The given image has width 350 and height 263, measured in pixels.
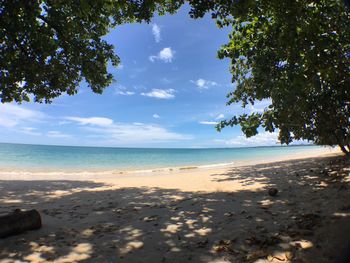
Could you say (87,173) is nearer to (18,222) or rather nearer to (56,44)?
(56,44)

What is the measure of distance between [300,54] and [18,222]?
8129 millimetres

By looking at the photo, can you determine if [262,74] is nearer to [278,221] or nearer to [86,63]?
[278,221]

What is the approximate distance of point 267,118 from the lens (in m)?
10.5

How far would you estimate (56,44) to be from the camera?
9.81 metres

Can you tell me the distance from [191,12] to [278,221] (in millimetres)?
5370

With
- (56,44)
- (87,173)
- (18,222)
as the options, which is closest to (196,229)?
(18,222)

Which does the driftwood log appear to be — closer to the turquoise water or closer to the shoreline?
the shoreline

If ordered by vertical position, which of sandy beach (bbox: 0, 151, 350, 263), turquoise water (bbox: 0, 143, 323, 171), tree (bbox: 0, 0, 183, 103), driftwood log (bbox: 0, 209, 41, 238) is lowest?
sandy beach (bbox: 0, 151, 350, 263)

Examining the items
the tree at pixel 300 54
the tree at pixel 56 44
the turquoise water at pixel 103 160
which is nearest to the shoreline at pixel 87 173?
the turquoise water at pixel 103 160

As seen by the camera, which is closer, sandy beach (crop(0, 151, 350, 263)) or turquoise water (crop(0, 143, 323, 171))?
sandy beach (crop(0, 151, 350, 263))

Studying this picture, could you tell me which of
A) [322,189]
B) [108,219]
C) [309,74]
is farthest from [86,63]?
[322,189]

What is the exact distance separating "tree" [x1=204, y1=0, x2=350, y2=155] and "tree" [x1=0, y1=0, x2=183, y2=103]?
2487mm

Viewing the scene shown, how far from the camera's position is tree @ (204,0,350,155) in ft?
22.1

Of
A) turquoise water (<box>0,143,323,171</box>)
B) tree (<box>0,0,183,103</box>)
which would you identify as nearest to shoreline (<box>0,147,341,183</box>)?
turquoise water (<box>0,143,323,171</box>)
